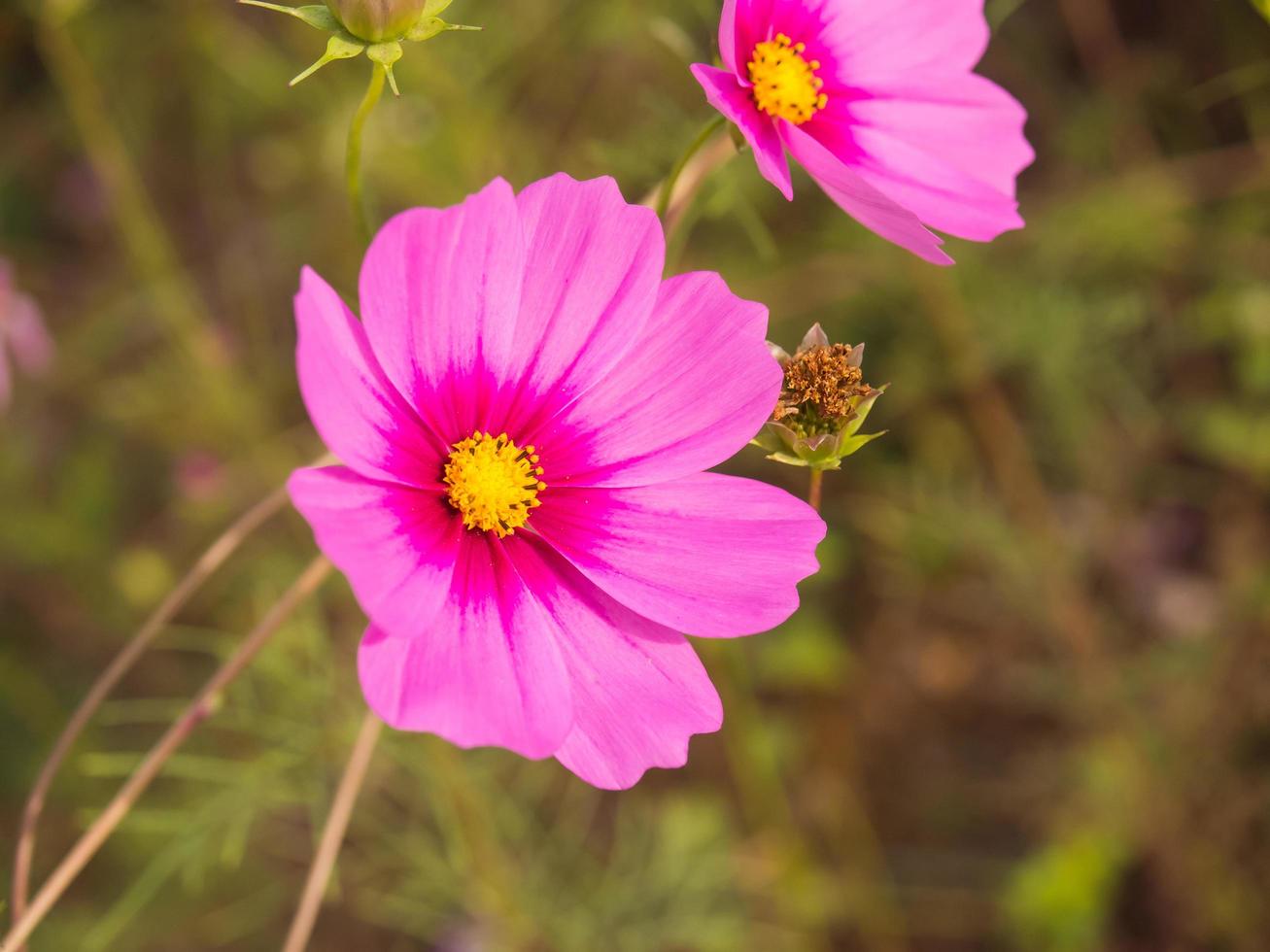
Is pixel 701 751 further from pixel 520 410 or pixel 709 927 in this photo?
pixel 520 410

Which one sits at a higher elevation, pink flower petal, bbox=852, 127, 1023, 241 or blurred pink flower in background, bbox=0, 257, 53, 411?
pink flower petal, bbox=852, 127, 1023, 241

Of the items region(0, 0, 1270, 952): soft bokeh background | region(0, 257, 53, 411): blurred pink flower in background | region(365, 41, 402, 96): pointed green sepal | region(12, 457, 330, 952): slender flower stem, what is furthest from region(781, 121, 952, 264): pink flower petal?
region(0, 257, 53, 411): blurred pink flower in background

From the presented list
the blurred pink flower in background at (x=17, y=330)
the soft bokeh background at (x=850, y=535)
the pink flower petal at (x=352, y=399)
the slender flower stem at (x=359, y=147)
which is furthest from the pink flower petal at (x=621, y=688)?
the blurred pink flower in background at (x=17, y=330)

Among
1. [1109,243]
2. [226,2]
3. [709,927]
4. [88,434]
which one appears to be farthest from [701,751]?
[226,2]

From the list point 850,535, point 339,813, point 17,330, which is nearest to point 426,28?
point 339,813

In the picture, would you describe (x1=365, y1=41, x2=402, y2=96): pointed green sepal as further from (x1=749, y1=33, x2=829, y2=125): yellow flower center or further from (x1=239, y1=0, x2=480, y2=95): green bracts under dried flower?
(x1=749, y1=33, x2=829, y2=125): yellow flower center

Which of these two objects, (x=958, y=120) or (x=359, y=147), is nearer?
(x=359, y=147)

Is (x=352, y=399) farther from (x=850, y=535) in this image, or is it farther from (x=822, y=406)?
(x=850, y=535)
